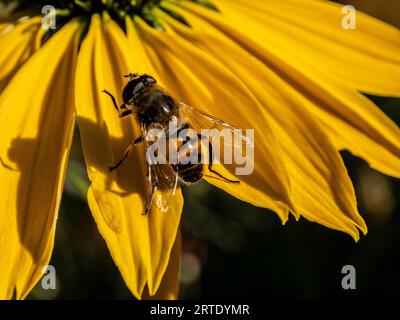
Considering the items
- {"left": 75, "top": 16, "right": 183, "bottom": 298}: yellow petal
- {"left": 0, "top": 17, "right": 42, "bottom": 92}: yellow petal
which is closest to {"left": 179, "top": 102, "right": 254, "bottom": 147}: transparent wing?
{"left": 75, "top": 16, "right": 183, "bottom": 298}: yellow petal

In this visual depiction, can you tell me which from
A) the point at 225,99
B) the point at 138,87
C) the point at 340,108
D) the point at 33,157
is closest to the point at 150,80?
the point at 138,87

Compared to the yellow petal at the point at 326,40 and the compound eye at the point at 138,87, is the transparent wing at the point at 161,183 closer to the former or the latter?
the compound eye at the point at 138,87

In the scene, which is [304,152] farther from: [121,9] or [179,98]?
[121,9]

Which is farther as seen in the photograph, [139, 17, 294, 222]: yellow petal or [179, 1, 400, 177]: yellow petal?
[179, 1, 400, 177]: yellow petal

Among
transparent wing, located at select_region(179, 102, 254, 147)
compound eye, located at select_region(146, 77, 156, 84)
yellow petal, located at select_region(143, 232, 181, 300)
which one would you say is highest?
compound eye, located at select_region(146, 77, 156, 84)

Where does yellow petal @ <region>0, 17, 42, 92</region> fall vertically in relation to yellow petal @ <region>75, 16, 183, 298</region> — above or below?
above

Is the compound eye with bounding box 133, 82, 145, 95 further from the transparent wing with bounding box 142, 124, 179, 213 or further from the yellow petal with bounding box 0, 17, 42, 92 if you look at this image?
the yellow petal with bounding box 0, 17, 42, 92

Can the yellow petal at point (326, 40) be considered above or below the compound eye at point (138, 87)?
above

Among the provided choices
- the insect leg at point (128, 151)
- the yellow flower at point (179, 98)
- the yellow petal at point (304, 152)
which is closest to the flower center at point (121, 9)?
the yellow flower at point (179, 98)
